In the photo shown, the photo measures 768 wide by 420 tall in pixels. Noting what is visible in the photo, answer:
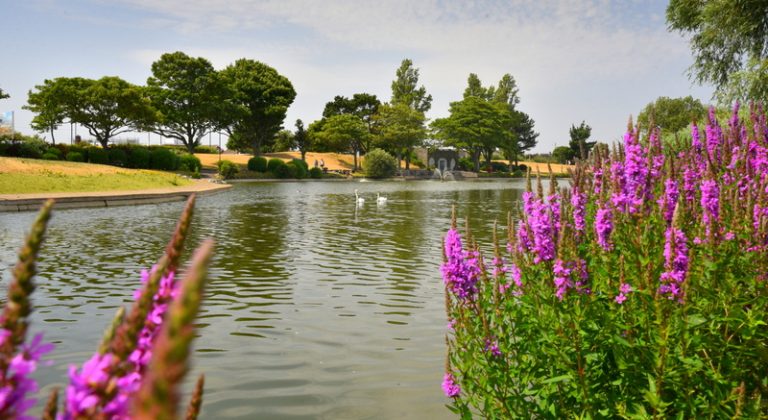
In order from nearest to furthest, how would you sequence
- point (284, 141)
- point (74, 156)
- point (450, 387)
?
point (450, 387), point (74, 156), point (284, 141)

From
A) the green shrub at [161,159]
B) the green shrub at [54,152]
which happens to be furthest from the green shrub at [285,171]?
the green shrub at [54,152]

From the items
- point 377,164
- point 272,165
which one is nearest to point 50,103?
point 272,165

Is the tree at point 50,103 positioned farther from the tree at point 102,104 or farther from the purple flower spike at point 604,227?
the purple flower spike at point 604,227

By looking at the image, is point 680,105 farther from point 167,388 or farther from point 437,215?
point 167,388

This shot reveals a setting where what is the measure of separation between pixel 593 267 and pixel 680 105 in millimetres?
94396

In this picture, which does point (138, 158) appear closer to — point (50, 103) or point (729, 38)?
point (50, 103)

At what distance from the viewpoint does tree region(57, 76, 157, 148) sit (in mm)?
59094

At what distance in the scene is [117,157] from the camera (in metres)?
55.0

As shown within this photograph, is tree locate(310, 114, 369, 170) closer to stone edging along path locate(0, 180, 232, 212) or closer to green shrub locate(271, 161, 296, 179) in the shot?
green shrub locate(271, 161, 296, 179)

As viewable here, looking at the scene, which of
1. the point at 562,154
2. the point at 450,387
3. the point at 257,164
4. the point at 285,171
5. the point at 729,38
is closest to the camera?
the point at 450,387

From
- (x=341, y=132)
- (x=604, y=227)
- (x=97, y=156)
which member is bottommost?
(x=604, y=227)

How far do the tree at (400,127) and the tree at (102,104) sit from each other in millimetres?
38778

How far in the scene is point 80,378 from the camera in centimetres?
117

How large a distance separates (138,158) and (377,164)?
33.3m
